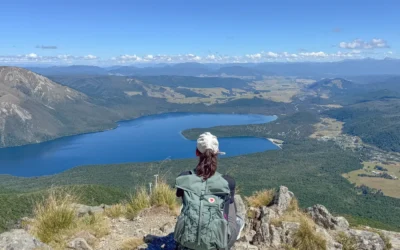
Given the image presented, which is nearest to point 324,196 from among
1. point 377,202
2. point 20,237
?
point 377,202

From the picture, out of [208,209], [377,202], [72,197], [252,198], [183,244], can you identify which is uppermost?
[208,209]

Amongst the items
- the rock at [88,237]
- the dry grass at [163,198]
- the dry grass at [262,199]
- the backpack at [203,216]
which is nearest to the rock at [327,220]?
the dry grass at [262,199]

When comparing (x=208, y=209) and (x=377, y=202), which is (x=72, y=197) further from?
(x=377, y=202)

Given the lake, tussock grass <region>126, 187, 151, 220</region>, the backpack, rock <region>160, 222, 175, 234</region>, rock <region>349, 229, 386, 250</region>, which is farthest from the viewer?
the lake

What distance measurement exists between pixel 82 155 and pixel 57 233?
175 m

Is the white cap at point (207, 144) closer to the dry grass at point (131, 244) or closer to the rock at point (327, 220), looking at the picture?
the dry grass at point (131, 244)

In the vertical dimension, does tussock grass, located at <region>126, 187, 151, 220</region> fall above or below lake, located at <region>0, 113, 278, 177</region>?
above

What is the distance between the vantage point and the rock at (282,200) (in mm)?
9773

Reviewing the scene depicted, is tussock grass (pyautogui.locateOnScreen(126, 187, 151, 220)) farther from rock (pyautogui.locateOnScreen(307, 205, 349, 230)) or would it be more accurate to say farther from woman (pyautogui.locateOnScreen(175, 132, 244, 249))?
woman (pyautogui.locateOnScreen(175, 132, 244, 249))

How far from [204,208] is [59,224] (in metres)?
4.77

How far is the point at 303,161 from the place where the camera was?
481ft

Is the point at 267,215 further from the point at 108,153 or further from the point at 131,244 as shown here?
the point at 108,153

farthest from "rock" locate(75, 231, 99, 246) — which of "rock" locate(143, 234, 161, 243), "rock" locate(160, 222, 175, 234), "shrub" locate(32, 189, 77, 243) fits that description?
"rock" locate(160, 222, 175, 234)

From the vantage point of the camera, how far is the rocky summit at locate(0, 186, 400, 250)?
6802 millimetres
